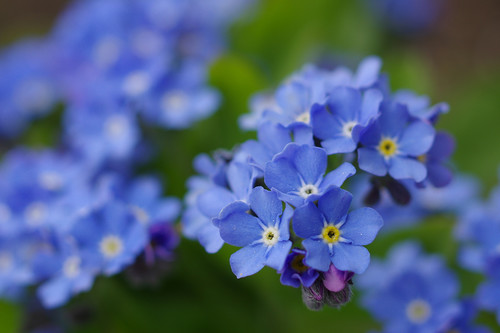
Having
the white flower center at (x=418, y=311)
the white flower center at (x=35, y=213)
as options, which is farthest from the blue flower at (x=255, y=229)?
the white flower center at (x=35, y=213)

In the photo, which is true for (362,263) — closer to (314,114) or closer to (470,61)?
(314,114)

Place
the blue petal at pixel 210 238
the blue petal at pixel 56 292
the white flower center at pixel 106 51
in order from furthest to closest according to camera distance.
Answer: the white flower center at pixel 106 51, the blue petal at pixel 56 292, the blue petal at pixel 210 238

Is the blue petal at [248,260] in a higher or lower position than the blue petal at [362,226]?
lower

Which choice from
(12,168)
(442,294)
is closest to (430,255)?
(442,294)

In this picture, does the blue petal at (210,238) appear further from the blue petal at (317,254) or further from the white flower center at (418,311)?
the white flower center at (418,311)

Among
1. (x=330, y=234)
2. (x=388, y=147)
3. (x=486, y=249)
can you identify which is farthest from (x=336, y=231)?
(x=486, y=249)

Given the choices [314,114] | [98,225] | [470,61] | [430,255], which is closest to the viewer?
[314,114]

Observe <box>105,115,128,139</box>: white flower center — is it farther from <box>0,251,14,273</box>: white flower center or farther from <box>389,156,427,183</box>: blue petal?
<box>389,156,427,183</box>: blue petal

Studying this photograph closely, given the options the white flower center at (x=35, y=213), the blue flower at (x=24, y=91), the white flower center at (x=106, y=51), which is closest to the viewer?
the white flower center at (x=35, y=213)
